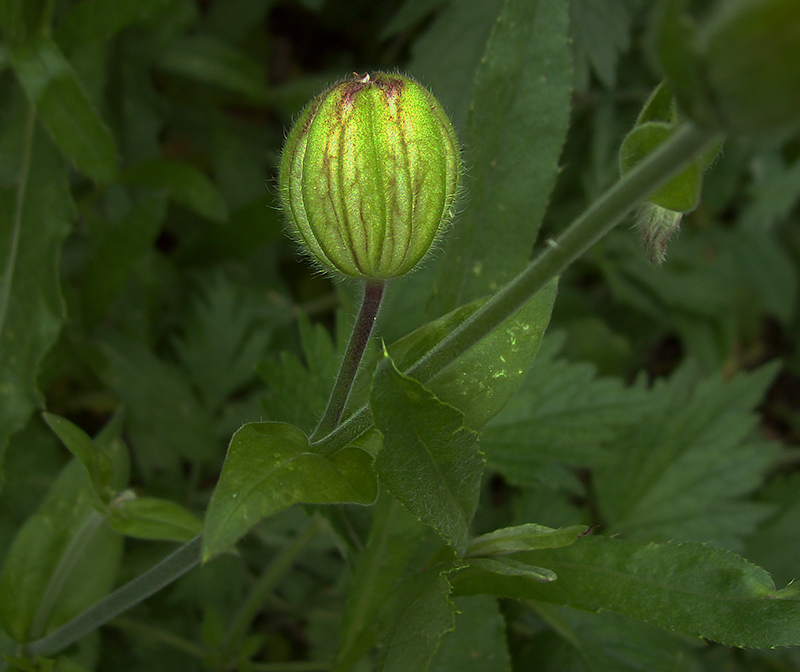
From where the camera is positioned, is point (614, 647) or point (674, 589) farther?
point (614, 647)

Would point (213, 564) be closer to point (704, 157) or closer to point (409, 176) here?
point (409, 176)

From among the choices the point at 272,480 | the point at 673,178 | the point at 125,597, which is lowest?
the point at 125,597

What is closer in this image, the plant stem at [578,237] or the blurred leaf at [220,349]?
the plant stem at [578,237]

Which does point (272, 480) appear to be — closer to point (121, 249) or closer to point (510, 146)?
point (510, 146)

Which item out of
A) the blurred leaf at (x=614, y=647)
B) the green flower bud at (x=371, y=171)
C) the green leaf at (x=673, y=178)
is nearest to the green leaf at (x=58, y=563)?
the green flower bud at (x=371, y=171)

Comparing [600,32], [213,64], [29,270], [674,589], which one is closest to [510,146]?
[674,589]

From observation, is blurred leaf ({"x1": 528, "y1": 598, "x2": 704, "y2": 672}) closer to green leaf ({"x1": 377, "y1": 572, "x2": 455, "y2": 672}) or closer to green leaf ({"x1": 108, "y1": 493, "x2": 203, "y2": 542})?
green leaf ({"x1": 377, "y1": 572, "x2": 455, "y2": 672})

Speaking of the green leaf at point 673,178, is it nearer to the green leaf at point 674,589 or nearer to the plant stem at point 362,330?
the plant stem at point 362,330
